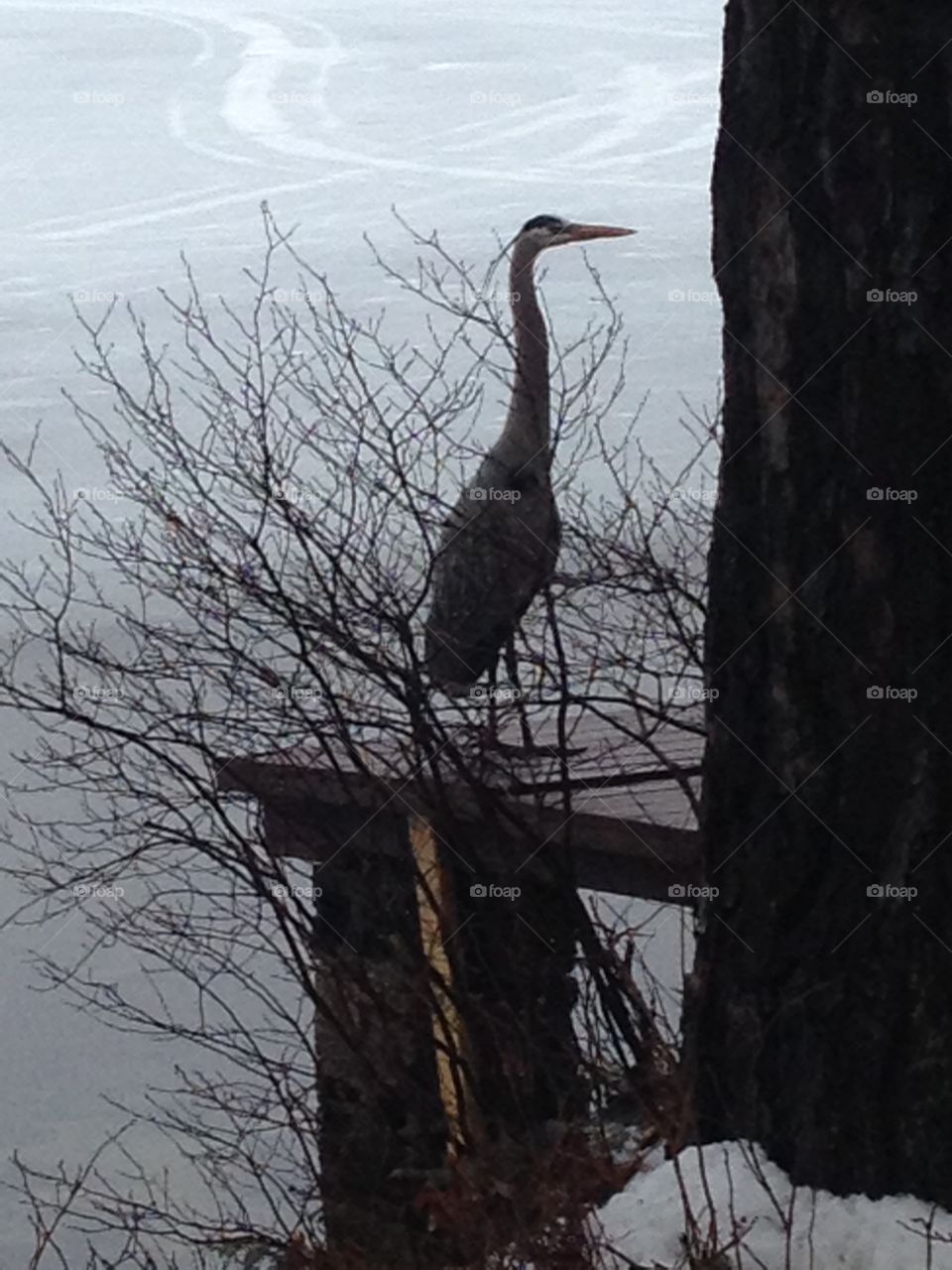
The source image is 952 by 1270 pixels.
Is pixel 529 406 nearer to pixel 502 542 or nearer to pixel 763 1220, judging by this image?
pixel 502 542

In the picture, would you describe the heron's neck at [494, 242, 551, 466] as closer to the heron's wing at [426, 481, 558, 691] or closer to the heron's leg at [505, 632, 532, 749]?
the heron's wing at [426, 481, 558, 691]

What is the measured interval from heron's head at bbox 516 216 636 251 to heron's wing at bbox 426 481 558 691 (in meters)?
0.92

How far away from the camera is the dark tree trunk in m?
3.04

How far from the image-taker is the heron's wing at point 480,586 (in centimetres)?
555

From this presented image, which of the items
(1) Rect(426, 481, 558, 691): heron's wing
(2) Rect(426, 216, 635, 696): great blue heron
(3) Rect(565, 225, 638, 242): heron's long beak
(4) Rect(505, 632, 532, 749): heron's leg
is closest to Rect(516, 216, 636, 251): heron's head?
(3) Rect(565, 225, 638, 242): heron's long beak

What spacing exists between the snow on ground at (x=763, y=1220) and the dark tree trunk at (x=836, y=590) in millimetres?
48

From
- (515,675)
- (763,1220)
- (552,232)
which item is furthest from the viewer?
(552,232)

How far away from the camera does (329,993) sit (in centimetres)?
553

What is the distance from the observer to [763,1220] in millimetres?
3332

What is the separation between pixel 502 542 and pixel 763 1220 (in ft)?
8.22

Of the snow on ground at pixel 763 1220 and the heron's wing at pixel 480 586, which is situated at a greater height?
the heron's wing at pixel 480 586

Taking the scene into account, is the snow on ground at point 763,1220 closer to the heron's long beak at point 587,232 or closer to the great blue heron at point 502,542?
the great blue heron at point 502,542

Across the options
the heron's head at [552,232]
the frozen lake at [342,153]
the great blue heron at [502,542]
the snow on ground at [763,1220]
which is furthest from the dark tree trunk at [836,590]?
the frozen lake at [342,153]

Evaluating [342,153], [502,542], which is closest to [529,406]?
[502,542]
